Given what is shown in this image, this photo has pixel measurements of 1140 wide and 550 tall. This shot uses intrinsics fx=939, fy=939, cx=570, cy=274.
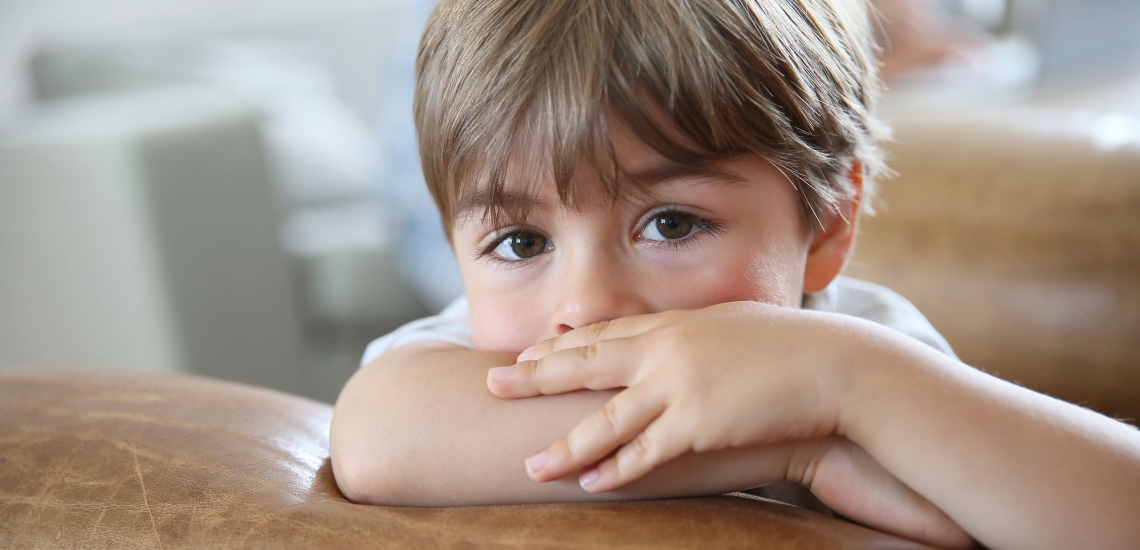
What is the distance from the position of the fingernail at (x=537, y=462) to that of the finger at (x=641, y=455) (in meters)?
0.03

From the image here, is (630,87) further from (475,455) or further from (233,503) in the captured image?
(233,503)

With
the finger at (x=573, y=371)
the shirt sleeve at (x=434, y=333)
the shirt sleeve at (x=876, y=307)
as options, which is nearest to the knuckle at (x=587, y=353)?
the finger at (x=573, y=371)

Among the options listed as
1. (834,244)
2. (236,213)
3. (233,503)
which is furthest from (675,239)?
(236,213)

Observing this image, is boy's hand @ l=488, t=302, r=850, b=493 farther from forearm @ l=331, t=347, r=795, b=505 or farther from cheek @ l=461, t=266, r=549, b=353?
cheek @ l=461, t=266, r=549, b=353

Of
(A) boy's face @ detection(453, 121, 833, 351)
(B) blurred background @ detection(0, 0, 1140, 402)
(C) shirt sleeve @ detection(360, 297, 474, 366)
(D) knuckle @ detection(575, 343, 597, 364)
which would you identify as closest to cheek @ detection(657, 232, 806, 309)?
(A) boy's face @ detection(453, 121, 833, 351)

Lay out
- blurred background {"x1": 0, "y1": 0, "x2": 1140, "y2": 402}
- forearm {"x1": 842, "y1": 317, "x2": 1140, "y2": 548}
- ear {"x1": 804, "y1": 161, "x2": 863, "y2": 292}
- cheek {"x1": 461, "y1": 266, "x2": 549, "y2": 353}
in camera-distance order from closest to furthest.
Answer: forearm {"x1": 842, "y1": 317, "x2": 1140, "y2": 548}
cheek {"x1": 461, "y1": 266, "x2": 549, "y2": 353}
ear {"x1": 804, "y1": 161, "x2": 863, "y2": 292}
blurred background {"x1": 0, "y1": 0, "x2": 1140, "y2": 402}

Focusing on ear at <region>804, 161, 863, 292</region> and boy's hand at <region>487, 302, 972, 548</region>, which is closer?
boy's hand at <region>487, 302, 972, 548</region>

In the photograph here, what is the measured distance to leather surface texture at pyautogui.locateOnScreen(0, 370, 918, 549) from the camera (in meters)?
0.54

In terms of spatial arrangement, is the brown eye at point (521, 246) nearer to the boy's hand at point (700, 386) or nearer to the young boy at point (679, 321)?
the young boy at point (679, 321)

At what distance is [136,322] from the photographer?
6.00ft

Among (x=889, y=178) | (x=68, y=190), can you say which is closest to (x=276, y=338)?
(x=68, y=190)

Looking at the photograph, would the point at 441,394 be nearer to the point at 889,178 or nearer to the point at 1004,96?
the point at 889,178

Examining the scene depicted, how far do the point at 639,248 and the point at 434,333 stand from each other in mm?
235

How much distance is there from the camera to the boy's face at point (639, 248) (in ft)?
2.21
